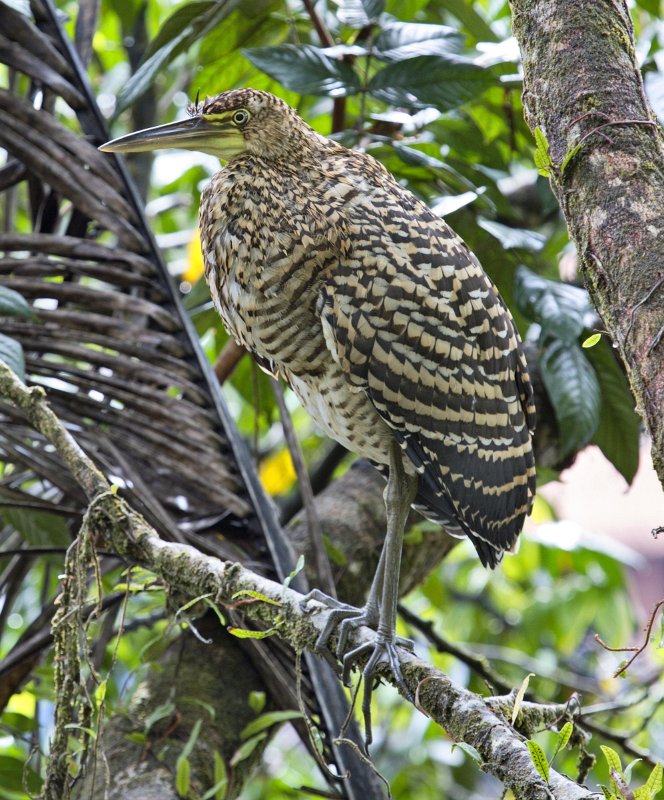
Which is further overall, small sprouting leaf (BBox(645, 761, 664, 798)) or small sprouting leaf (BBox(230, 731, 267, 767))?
small sprouting leaf (BBox(230, 731, 267, 767))

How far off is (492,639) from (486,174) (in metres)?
1.99

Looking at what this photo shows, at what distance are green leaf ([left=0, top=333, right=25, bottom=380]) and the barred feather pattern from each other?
1.38ft

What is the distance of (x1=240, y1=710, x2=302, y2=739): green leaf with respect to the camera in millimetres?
1935

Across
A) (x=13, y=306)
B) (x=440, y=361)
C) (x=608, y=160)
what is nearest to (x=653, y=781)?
(x=608, y=160)

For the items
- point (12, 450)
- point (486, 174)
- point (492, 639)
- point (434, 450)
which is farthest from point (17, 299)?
point (492, 639)

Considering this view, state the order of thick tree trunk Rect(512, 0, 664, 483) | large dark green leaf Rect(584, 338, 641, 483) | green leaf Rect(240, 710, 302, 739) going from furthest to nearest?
large dark green leaf Rect(584, 338, 641, 483) < green leaf Rect(240, 710, 302, 739) < thick tree trunk Rect(512, 0, 664, 483)

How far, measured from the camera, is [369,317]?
185 cm

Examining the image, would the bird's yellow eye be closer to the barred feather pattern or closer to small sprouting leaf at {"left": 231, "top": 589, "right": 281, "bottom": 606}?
the barred feather pattern

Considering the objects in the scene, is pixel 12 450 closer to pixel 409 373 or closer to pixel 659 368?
pixel 409 373

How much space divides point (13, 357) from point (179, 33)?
1136 mm

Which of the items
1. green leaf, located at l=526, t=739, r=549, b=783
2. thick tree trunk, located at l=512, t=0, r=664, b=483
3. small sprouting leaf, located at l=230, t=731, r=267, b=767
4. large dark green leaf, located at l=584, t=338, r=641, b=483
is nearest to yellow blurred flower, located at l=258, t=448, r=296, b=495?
large dark green leaf, located at l=584, t=338, r=641, b=483

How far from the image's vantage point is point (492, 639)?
3.87 metres

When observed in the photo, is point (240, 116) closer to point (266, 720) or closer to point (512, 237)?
point (512, 237)

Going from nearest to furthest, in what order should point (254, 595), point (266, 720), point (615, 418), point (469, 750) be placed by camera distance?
point (469, 750)
point (254, 595)
point (266, 720)
point (615, 418)
